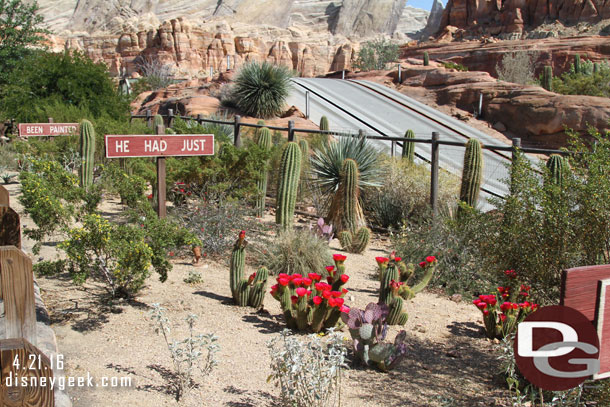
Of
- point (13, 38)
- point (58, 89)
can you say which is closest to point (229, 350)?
point (58, 89)

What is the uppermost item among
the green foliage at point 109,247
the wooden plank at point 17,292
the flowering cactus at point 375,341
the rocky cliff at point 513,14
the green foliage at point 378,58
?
the rocky cliff at point 513,14

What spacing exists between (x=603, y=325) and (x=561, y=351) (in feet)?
0.60

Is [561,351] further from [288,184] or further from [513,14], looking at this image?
[513,14]

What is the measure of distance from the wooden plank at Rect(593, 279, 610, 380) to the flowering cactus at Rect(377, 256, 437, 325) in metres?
2.90

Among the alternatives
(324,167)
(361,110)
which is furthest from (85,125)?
(361,110)

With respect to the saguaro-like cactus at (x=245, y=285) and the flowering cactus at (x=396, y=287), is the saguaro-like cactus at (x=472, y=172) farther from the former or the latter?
the saguaro-like cactus at (x=245, y=285)

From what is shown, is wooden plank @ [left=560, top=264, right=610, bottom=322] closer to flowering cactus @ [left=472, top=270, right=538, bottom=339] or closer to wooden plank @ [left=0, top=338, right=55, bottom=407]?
wooden plank @ [left=0, top=338, right=55, bottom=407]

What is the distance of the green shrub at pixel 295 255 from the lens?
23.6ft

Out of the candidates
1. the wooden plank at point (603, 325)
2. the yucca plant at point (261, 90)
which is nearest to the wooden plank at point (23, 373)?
the wooden plank at point (603, 325)

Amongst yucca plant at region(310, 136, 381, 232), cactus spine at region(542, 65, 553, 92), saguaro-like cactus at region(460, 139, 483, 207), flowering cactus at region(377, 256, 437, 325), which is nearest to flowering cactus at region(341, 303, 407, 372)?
flowering cactus at region(377, 256, 437, 325)

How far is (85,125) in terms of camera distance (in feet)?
36.8

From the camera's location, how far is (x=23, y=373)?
1.90 meters

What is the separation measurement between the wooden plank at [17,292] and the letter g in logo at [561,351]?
7.46 ft

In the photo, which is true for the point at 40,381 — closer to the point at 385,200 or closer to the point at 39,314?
the point at 39,314
